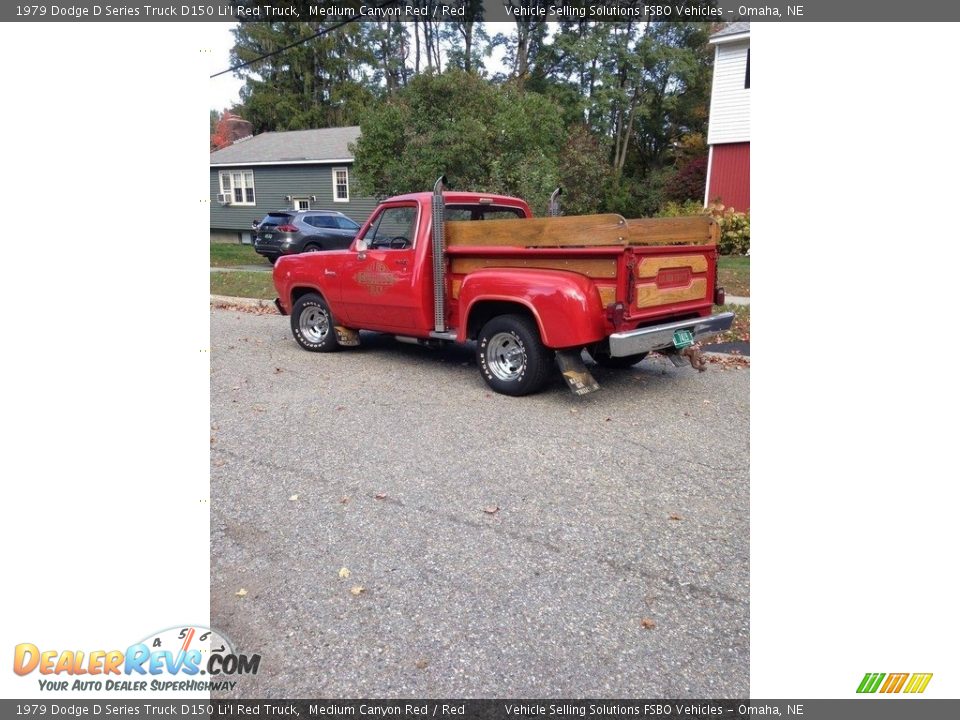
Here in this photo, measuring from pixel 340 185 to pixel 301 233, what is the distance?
10272 millimetres

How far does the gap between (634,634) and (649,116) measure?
39.2 meters

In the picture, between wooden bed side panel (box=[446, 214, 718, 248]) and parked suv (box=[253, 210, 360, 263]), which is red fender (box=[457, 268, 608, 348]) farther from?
parked suv (box=[253, 210, 360, 263])

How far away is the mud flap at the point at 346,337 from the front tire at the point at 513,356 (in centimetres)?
232

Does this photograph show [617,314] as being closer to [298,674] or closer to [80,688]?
[298,674]

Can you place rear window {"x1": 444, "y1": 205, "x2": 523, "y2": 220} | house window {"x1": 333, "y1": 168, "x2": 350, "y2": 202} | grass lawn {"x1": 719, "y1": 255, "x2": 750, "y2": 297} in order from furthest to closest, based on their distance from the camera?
house window {"x1": 333, "y1": 168, "x2": 350, "y2": 202}, grass lawn {"x1": 719, "y1": 255, "x2": 750, "y2": 297}, rear window {"x1": 444, "y1": 205, "x2": 523, "y2": 220}

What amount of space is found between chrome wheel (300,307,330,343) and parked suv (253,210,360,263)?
10770 mm

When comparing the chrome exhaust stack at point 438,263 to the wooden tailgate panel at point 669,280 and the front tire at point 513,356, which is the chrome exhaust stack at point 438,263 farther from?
the wooden tailgate panel at point 669,280

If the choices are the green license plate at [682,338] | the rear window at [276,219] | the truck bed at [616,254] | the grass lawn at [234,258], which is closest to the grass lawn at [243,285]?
the rear window at [276,219]

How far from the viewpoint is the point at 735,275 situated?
13.4 metres

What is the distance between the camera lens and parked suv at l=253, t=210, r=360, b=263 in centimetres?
1906

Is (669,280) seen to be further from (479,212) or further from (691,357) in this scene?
(479,212)

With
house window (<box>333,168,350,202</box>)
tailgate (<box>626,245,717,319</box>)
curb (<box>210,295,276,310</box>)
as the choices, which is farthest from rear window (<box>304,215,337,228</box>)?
tailgate (<box>626,245,717,319</box>)

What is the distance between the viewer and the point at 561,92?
3544cm
